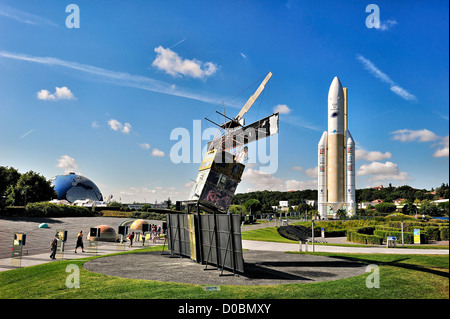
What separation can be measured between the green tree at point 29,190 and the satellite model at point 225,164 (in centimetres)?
6734

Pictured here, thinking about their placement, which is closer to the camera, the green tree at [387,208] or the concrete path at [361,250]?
the concrete path at [361,250]

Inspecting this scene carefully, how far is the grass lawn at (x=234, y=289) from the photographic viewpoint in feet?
43.9

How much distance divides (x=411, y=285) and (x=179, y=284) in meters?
10.4

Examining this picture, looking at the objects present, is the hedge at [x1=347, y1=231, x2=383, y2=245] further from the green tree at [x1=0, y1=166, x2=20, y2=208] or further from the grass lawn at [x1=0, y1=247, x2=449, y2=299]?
the green tree at [x1=0, y1=166, x2=20, y2=208]

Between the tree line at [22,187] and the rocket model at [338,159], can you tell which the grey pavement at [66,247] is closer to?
the tree line at [22,187]

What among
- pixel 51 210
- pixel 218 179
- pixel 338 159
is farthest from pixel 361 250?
pixel 338 159

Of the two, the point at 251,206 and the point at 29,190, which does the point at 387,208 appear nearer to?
the point at 251,206

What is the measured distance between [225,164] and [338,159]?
86094 millimetres

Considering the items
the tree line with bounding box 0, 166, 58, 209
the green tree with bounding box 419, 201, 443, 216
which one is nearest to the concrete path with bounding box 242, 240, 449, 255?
the tree line with bounding box 0, 166, 58, 209

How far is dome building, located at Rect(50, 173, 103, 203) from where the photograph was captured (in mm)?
173125

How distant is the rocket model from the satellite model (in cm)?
8414

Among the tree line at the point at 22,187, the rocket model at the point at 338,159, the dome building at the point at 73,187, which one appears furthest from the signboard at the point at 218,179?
the dome building at the point at 73,187
